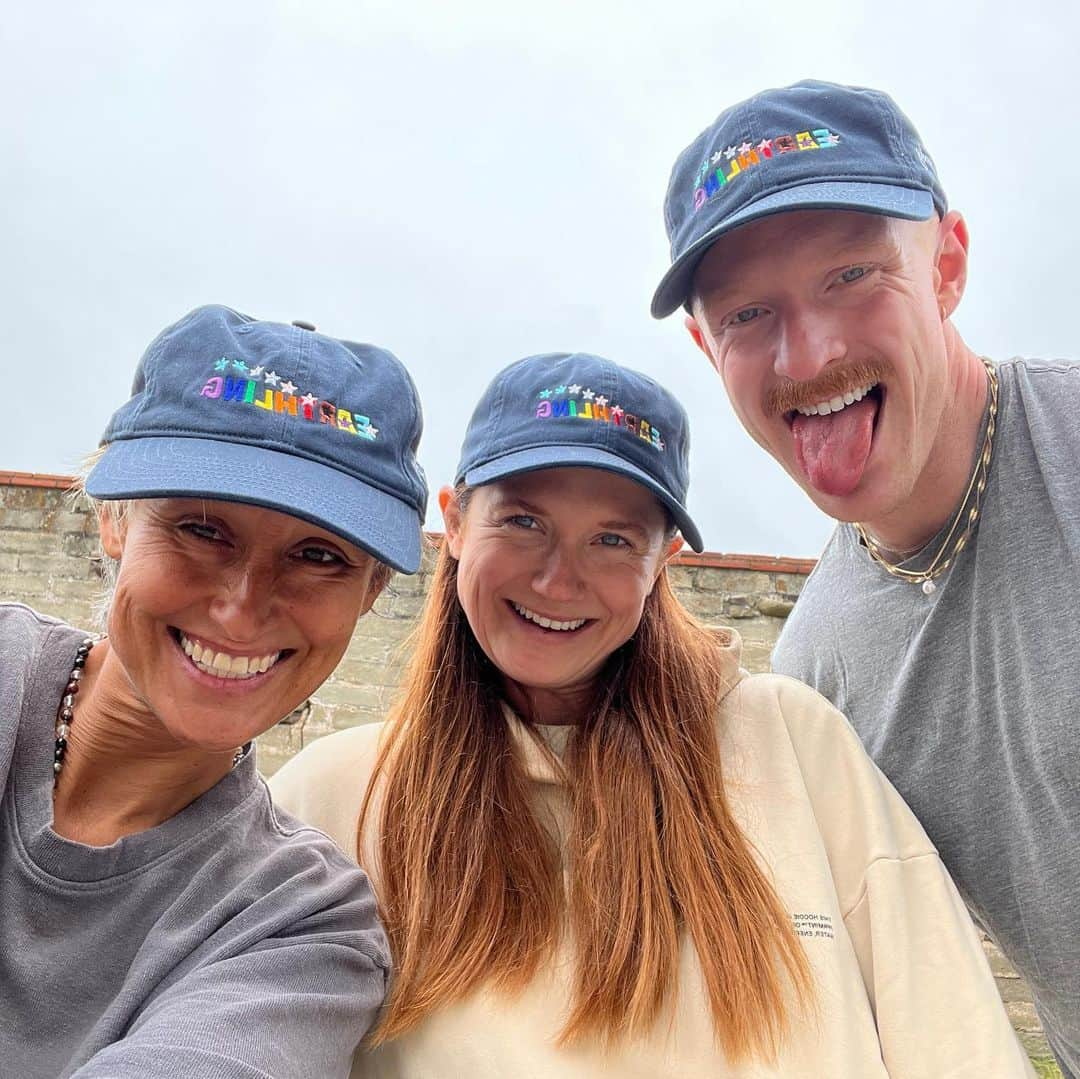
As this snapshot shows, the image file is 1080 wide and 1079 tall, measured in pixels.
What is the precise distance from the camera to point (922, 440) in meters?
1.79

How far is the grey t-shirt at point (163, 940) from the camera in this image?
4.00 ft

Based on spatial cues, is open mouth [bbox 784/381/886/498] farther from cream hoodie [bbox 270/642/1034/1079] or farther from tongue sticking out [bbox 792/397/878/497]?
cream hoodie [bbox 270/642/1034/1079]

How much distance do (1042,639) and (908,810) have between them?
0.38m

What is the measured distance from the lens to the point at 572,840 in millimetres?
1783

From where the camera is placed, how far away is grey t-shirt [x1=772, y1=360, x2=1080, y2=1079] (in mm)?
1724

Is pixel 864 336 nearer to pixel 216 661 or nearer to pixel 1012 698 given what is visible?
pixel 1012 698

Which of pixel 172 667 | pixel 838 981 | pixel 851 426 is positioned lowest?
pixel 838 981

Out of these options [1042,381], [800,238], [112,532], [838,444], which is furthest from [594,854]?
[1042,381]

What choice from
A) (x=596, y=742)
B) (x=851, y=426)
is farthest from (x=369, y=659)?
(x=851, y=426)

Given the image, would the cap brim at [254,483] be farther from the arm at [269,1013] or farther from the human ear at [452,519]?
the human ear at [452,519]

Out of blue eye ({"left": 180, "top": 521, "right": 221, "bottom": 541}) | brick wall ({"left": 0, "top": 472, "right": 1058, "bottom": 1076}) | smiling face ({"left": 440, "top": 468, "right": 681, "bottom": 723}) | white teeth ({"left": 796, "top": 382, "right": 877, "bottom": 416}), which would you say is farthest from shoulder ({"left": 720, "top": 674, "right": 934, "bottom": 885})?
brick wall ({"left": 0, "top": 472, "right": 1058, "bottom": 1076})

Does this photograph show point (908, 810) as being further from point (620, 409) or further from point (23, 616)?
point (23, 616)

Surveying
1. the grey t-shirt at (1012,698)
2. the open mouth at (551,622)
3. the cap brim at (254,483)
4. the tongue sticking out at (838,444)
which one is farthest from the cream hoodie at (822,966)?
the cap brim at (254,483)

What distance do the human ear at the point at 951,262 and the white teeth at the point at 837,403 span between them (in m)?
0.25
